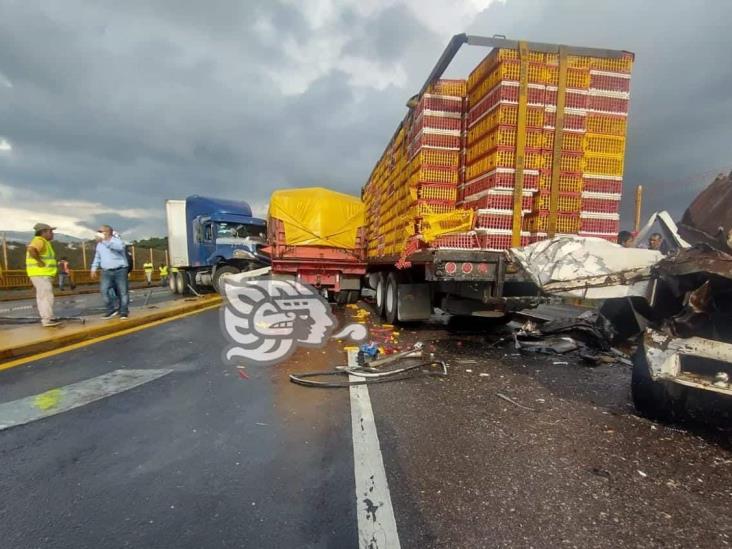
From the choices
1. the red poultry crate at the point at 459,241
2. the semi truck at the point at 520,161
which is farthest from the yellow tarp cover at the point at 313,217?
the red poultry crate at the point at 459,241

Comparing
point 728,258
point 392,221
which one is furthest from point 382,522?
point 392,221

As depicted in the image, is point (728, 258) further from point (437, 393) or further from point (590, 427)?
point (437, 393)

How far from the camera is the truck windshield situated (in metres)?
13.5

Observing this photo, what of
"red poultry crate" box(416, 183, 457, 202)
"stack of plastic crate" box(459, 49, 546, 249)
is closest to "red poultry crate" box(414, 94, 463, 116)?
"stack of plastic crate" box(459, 49, 546, 249)

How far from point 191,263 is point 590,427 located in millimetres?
14212

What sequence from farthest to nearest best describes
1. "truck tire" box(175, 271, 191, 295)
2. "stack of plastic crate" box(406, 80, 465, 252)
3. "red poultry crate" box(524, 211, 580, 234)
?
1. "truck tire" box(175, 271, 191, 295)
2. "stack of plastic crate" box(406, 80, 465, 252)
3. "red poultry crate" box(524, 211, 580, 234)

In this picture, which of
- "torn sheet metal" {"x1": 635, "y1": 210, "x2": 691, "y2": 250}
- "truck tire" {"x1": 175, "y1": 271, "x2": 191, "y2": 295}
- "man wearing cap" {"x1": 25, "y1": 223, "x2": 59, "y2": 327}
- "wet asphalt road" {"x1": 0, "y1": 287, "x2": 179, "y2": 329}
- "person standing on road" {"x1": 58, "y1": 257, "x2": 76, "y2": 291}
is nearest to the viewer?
"torn sheet metal" {"x1": 635, "y1": 210, "x2": 691, "y2": 250}

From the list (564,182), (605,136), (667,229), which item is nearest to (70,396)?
(667,229)

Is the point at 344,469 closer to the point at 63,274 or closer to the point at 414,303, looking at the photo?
the point at 414,303

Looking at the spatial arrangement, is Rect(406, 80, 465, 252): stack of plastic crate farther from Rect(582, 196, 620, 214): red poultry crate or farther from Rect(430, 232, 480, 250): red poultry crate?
Rect(582, 196, 620, 214): red poultry crate

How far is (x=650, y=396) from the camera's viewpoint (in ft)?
10.6

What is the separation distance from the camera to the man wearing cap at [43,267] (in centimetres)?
651

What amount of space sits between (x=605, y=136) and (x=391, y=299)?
4302 mm

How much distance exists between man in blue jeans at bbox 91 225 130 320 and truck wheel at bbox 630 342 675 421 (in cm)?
805
